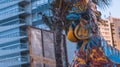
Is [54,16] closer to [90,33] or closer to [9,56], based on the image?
[90,33]

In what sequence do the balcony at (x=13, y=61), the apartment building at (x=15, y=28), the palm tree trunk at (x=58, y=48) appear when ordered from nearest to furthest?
the palm tree trunk at (x=58, y=48) → the balcony at (x=13, y=61) → the apartment building at (x=15, y=28)

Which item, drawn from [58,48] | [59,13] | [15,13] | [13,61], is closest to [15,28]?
[15,13]

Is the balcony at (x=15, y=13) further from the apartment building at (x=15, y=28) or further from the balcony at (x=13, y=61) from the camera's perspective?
the balcony at (x=13, y=61)

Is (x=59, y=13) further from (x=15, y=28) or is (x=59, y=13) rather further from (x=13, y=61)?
(x=15, y=28)

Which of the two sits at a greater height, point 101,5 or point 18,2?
point 18,2

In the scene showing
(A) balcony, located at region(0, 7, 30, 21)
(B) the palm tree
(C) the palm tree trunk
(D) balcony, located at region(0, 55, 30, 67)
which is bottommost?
(D) balcony, located at region(0, 55, 30, 67)

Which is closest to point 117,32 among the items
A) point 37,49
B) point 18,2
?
point 18,2

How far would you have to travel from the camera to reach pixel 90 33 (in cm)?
Answer: 1337

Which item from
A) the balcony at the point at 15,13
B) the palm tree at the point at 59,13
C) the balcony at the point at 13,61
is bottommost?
the balcony at the point at 13,61

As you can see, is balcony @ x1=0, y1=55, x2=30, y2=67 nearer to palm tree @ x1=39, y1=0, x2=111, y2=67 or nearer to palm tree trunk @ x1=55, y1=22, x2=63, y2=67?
palm tree @ x1=39, y1=0, x2=111, y2=67

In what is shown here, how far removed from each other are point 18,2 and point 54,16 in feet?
196

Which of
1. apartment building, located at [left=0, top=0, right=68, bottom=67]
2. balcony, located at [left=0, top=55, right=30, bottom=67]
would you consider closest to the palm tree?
apartment building, located at [left=0, top=0, right=68, bottom=67]

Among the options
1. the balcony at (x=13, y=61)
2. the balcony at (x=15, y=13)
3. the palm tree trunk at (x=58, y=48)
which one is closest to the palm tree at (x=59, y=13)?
the palm tree trunk at (x=58, y=48)

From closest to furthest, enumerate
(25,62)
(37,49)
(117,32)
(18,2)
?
(37,49) < (25,62) < (18,2) < (117,32)
